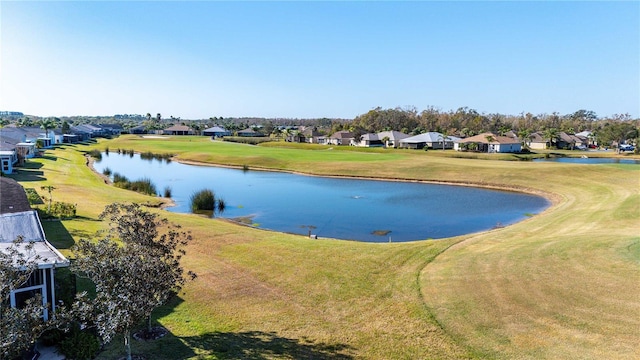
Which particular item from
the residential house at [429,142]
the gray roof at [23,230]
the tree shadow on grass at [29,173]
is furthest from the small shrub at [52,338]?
the residential house at [429,142]

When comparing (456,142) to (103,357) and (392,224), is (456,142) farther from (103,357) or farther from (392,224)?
(103,357)

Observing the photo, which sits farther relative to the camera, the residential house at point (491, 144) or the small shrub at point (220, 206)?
the residential house at point (491, 144)

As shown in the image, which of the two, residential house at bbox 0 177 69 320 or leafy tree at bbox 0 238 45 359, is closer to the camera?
leafy tree at bbox 0 238 45 359

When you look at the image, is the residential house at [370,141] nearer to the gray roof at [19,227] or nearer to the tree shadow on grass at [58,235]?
the tree shadow on grass at [58,235]

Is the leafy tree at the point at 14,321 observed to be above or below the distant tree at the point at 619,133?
below

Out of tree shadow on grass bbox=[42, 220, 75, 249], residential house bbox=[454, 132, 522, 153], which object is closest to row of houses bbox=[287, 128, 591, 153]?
residential house bbox=[454, 132, 522, 153]

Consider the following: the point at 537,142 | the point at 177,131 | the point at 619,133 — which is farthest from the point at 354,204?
the point at 177,131

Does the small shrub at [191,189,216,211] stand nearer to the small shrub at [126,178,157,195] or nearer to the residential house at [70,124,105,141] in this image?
the small shrub at [126,178,157,195]

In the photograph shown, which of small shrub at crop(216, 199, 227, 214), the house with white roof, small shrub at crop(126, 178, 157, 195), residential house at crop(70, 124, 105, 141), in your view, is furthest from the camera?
residential house at crop(70, 124, 105, 141)
